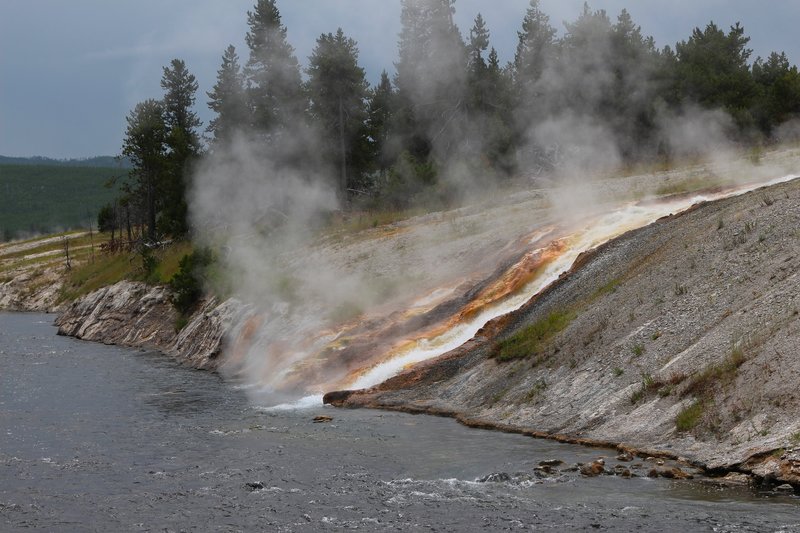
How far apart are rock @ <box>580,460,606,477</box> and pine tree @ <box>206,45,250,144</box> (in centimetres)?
5121

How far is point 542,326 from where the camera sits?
72.9ft

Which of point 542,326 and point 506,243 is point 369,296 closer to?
point 506,243

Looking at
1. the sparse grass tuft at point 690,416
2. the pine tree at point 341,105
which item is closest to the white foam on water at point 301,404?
the sparse grass tuft at point 690,416

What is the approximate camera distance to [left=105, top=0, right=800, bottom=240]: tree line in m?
51.4

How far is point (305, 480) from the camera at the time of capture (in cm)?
1518

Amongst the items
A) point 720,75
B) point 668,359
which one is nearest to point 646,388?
point 668,359

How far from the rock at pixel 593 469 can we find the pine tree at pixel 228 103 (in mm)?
51206

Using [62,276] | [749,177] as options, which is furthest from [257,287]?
[62,276]

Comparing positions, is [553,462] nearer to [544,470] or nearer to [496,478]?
[544,470]

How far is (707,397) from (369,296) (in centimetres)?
1789

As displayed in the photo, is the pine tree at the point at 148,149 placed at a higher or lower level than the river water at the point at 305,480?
higher

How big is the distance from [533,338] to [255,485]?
30.6 feet

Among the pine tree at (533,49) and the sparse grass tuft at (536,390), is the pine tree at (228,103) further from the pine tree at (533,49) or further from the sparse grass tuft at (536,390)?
the sparse grass tuft at (536,390)

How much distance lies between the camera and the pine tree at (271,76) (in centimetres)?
6081
